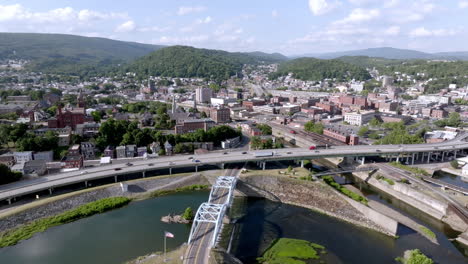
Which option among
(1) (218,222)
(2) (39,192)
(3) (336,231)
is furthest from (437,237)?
(2) (39,192)

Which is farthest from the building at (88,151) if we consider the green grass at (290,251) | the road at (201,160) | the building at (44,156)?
the green grass at (290,251)

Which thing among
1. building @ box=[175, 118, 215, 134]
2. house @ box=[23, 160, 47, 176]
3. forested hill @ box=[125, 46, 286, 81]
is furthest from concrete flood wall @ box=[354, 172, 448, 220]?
forested hill @ box=[125, 46, 286, 81]

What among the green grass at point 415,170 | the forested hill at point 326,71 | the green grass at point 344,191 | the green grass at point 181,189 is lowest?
the green grass at point 181,189

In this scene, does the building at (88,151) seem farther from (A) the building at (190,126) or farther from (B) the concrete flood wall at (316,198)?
(B) the concrete flood wall at (316,198)

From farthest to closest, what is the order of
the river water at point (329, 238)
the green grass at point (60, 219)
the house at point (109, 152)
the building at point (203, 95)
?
the building at point (203, 95)
the house at point (109, 152)
the green grass at point (60, 219)
the river water at point (329, 238)

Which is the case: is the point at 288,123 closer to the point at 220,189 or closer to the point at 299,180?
the point at 299,180

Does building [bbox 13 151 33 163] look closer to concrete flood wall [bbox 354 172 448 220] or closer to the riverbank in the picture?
the riverbank

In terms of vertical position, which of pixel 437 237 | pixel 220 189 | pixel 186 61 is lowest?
pixel 437 237
